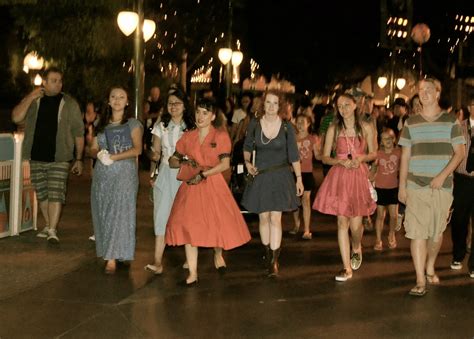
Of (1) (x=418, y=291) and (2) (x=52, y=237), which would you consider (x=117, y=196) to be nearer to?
(2) (x=52, y=237)

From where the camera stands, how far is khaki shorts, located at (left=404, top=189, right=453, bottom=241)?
8.29 metres

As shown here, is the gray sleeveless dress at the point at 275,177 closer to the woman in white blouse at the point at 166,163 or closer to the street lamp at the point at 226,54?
the woman in white blouse at the point at 166,163

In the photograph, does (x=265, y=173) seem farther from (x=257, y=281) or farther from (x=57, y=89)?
(x=57, y=89)

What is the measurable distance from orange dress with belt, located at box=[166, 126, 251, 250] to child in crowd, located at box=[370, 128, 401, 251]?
3250 mm

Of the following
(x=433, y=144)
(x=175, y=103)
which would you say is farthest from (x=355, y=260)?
(x=175, y=103)

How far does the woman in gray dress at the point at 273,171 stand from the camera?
9047 millimetres

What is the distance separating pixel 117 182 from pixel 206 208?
1.09 m

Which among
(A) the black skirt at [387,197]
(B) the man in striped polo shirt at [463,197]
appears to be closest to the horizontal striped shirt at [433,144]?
(B) the man in striped polo shirt at [463,197]

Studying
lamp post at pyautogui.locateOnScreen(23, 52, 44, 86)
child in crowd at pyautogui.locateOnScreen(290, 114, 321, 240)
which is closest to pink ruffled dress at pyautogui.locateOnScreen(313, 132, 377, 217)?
child in crowd at pyautogui.locateOnScreen(290, 114, 321, 240)

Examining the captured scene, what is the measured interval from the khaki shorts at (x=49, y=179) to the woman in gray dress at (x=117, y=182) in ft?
5.82

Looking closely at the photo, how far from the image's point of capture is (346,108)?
8.97m

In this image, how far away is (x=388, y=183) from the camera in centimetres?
1146

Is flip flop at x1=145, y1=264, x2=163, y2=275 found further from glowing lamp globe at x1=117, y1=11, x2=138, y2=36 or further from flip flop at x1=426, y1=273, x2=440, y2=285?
glowing lamp globe at x1=117, y1=11, x2=138, y2=36

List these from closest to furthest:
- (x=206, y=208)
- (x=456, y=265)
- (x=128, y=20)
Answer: (x=206, y=208), (x=456, y=265), (x=128, y=20)
